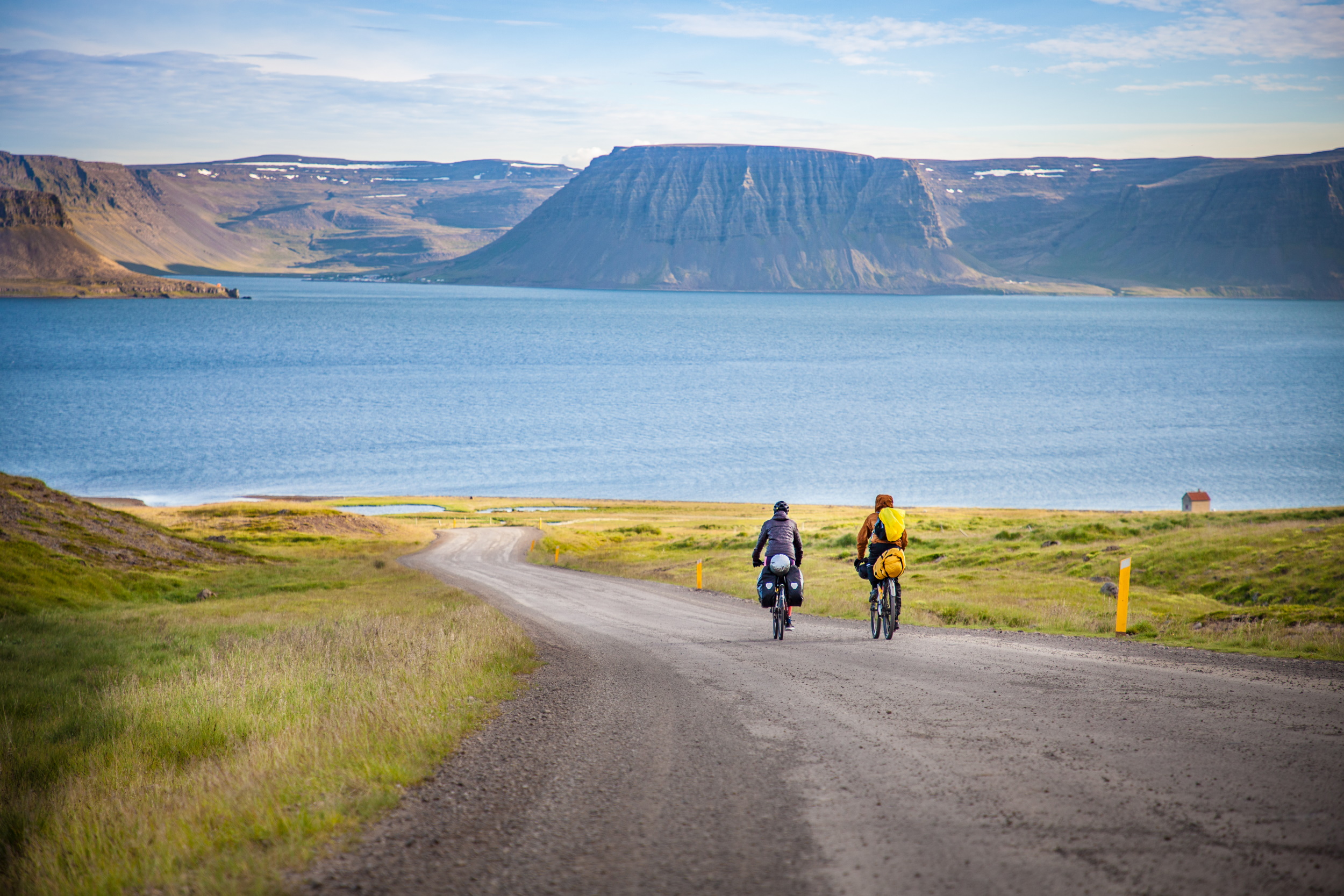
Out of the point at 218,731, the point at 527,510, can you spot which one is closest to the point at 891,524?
the point at 218,731

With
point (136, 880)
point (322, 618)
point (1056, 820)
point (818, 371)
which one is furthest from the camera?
point (818, 371)

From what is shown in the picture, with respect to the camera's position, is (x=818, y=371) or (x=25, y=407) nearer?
(x=25, y=407)

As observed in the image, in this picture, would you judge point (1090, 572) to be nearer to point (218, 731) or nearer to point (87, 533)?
point (218, 731)

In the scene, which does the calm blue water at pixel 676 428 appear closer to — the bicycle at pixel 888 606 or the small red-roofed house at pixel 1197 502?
the small red-roofed house at pixel 1197 502

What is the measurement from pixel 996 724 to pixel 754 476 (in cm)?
6776

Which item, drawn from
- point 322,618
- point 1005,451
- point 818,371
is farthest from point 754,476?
point 818,371

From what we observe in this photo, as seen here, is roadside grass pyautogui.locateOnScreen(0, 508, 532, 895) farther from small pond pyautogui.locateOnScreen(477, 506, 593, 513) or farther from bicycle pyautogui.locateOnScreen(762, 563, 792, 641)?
small pond pyautogui.locateOnScreen(477, 506, 593, 513)

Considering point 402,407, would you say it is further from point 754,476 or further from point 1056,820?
point 1056,820

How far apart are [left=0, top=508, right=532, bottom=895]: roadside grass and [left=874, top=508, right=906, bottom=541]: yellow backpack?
571cm

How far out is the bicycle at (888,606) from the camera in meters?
13.8

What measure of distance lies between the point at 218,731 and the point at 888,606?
9.43 meters

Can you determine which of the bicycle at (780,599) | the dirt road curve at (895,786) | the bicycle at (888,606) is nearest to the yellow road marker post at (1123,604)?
the dirt road curve at (895,786)

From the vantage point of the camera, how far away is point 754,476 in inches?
2972

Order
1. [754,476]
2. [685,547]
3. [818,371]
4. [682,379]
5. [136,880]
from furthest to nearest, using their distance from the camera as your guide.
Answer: [818,371] < [682,379] < [754,476] < [685,547] < [136,880]
